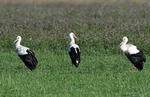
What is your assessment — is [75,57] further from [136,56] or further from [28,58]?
[136,56]

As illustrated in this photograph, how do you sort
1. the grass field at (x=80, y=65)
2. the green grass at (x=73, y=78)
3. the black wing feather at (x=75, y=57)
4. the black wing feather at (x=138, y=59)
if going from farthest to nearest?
1. the black wing feather at (x=75, y=57)
2. the black wing feather at (x=138, y=59)
3. the grass field at (x=80, y=65)
4. the green grass at (x=73, y=78)

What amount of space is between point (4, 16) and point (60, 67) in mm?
13778

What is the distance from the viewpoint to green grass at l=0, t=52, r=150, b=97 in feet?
32.5

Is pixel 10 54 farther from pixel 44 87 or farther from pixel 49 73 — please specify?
pixel 44 87

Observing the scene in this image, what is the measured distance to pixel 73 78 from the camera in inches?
452

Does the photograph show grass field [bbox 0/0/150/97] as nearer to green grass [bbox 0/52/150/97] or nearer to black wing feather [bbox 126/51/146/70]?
green grass [bbox 0/52/150/97]

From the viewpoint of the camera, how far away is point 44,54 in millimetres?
16266

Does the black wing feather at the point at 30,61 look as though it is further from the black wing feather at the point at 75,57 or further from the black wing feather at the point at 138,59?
the black wing feather at the point at 138,59

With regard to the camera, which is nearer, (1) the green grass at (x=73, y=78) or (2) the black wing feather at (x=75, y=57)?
(1) the green grass at (x=73, y=78)

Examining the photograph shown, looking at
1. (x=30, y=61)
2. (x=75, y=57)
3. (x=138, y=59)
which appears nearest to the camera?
(x=138, y=59)

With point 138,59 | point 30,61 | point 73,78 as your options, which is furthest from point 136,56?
point 30,61

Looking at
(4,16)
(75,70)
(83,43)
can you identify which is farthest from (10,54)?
(4,16)

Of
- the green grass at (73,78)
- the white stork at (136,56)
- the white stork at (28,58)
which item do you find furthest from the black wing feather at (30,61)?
the white stork at (136,56)

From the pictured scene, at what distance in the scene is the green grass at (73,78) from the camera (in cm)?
990
